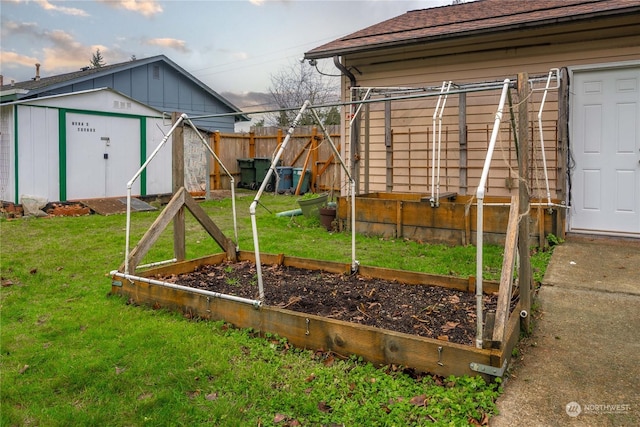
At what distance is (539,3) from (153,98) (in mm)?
14515

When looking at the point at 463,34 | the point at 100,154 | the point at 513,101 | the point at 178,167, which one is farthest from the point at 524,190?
the point at 100,154

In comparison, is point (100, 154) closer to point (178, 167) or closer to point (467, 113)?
point (178, 167)

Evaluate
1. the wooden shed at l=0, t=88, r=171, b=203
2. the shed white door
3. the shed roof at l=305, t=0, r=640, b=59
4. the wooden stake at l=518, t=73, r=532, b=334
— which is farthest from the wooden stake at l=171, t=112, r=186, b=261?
the shed white door

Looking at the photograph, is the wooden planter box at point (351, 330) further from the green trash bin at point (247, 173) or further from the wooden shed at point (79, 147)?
the green trash bin at point (247, 173)

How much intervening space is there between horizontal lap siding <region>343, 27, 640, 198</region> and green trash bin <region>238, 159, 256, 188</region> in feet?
22.7

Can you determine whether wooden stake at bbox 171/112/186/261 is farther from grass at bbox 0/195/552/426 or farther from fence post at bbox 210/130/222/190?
fence post at bbox 210/130/222/190

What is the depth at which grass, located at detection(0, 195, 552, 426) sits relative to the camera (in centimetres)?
227

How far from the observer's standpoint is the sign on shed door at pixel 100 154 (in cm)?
1014

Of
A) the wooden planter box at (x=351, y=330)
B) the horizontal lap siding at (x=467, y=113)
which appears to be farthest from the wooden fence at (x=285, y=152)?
the wooden planter box at (x=351, y=330)

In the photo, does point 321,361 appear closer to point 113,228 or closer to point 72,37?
point 113,228

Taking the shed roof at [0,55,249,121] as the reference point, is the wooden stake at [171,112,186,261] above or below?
below

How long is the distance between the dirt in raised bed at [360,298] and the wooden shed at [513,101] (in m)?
2.52

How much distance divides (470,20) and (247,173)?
9.74 meters

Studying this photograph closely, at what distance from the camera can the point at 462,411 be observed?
87.2 inches
